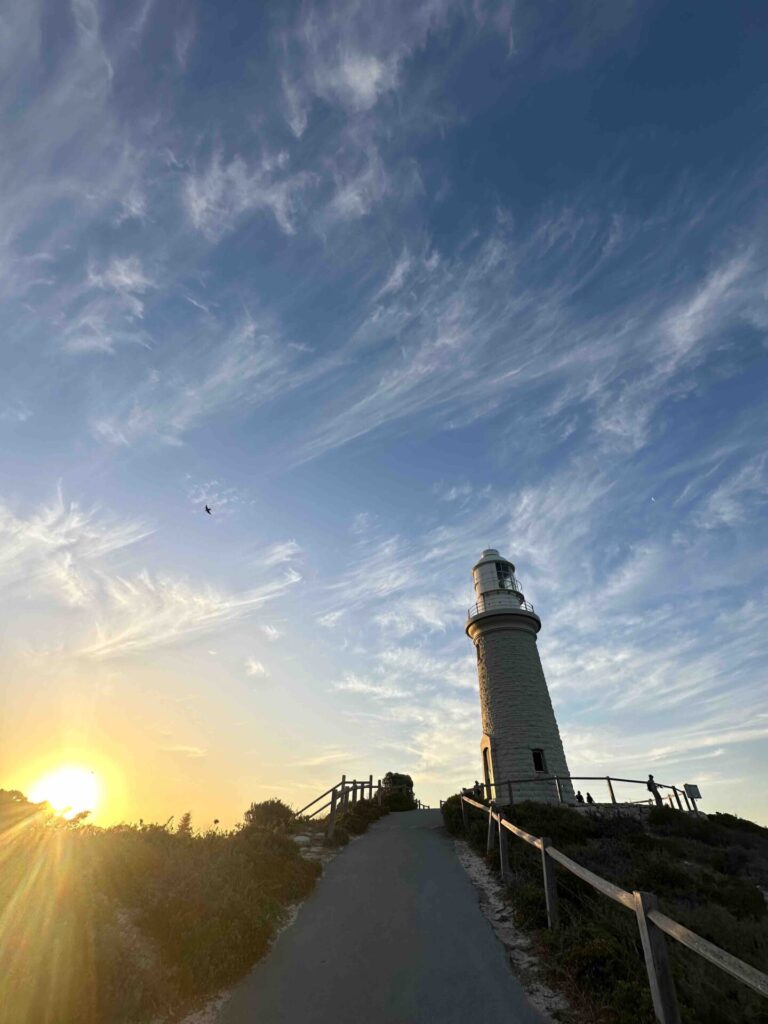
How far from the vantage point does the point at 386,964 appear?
7105 millimetres

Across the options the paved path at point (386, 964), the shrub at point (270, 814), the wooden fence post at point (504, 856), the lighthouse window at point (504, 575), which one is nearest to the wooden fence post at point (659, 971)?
Result: the paved path at point (386, 964)

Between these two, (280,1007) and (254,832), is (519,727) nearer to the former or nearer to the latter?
(254,832)

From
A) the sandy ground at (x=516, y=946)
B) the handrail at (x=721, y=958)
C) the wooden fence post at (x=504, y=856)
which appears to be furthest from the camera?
the wooden fence post at (x=504, y=856)

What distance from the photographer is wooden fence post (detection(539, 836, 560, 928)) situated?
7.61 metres

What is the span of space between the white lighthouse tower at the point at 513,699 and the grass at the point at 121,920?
50.1ft

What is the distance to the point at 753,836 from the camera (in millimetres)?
19938

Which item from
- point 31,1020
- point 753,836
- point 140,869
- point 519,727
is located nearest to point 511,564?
point 519,727

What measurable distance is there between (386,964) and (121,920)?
3573mm

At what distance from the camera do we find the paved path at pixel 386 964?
588 centimetres

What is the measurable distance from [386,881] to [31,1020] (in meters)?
7.92

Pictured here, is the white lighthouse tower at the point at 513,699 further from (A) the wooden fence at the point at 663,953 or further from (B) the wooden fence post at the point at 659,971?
(B) the wooden fence post at the point at 659,971

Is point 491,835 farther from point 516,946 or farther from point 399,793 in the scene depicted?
point 399,793

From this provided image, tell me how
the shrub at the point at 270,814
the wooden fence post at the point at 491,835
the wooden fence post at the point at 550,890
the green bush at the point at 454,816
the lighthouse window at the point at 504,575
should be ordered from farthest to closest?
1. the lighthouse window at the point at 504,575
2. the green bush at the point at 454,816
3. the shrub at the point at 270,814
4. the wooden fence post at the point at 491,835
5. the wooden fence post at the point at 550,890

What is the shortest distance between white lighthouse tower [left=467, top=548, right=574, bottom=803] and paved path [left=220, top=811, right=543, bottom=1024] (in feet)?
43.6
